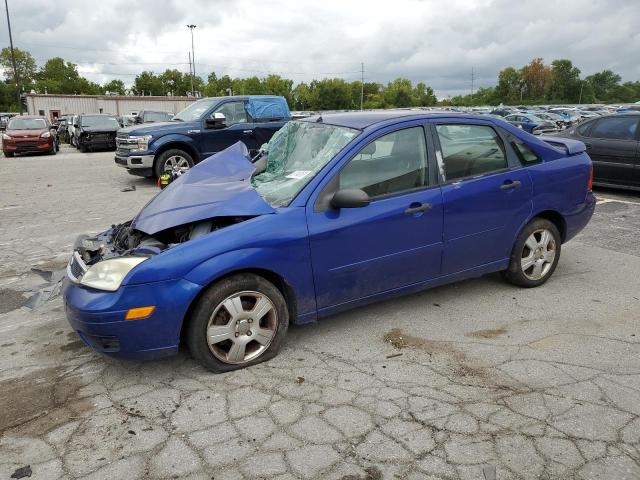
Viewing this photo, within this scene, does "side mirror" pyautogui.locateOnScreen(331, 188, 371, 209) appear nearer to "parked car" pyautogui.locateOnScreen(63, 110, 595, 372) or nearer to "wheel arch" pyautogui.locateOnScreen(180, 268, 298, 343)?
"parked car" pyautogui.locateOnScreen(63, 110, 595, 372)

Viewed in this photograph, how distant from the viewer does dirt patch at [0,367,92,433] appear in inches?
119

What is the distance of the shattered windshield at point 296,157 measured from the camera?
3.78 meters

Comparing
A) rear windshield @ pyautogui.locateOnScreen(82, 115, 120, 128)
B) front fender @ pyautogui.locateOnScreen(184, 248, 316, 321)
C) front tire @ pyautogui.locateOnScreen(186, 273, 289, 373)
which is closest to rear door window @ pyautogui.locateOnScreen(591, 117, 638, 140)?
front fender @ pyautogui.locateOnScreen(184, 248, 316, 321)

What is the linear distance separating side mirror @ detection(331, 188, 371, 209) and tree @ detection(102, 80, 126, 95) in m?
128

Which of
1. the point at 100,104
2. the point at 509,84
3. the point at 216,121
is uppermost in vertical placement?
the point at 509,84

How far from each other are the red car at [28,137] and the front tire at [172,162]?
11.7 m

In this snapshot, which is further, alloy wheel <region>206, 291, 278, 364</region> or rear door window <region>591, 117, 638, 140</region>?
rear door window <region>591, 117, 638, 140</region>

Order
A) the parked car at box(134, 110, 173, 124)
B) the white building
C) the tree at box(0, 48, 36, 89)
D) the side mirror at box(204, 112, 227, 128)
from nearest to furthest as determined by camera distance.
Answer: the side mirror at box(204, 112, 227, 128), the parked car at box(134, 110, 173, 124), the white building, the tree at box(0, 48, 36, 89)

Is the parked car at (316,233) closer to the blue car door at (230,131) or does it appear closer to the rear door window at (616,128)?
the rear door window at (616,128)

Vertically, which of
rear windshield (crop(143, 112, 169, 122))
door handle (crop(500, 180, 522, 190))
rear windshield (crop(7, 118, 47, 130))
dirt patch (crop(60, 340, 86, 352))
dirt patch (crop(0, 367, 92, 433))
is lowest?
dirt patch (crop(0, 367, 92, 433))

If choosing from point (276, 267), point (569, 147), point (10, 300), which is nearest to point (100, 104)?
point (10, 300)

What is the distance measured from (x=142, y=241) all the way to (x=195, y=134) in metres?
8.06

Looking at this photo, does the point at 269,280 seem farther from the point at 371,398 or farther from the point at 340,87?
the point at 340,87

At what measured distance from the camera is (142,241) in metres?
3.79
